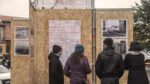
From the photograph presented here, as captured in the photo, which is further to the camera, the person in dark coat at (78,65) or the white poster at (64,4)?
the white poster at (64,4)

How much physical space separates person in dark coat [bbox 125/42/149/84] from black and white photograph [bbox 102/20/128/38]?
240 centimetres

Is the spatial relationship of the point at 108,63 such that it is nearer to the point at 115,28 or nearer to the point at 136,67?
the point at 136,67

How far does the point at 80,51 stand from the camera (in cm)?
679

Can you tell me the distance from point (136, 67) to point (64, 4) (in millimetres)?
3403

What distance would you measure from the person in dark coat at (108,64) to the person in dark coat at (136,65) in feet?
1.40

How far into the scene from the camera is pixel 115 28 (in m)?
9.28

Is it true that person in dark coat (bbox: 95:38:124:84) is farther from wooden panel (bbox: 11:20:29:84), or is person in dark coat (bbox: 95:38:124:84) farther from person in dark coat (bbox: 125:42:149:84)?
wooden panel (bbox: 11:20:29:84)

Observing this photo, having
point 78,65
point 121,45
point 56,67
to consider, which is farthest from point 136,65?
point 121,45

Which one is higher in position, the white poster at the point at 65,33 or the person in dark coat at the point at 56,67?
the white poster at the point at 65,33

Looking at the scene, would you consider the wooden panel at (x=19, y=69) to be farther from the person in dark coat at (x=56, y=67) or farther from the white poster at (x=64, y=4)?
the person in dark coat at (x=56, y=67)

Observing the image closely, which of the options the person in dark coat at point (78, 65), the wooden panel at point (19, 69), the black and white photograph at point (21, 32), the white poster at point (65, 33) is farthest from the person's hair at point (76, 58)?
the wooden panel at point (19, 69)

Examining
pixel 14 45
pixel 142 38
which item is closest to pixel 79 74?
pixel 14 45

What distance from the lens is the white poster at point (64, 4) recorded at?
364 inches

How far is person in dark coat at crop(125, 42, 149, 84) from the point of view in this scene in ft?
A: 22.5
